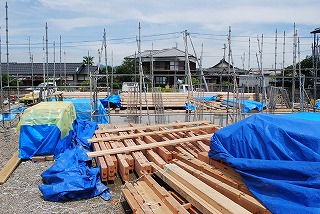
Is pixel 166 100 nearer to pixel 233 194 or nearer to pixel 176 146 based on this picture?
pixel 176 146

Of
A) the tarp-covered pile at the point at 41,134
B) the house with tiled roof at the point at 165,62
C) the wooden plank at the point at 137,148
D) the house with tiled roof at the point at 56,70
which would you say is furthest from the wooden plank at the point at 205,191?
the house with tiled roof at the point at 56,70

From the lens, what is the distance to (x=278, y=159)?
3.46 metres

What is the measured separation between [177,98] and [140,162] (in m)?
7.70

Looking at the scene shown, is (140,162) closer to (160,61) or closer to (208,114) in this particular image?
(208,114)

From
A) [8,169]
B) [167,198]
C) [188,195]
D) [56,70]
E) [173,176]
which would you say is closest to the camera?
[188,195]

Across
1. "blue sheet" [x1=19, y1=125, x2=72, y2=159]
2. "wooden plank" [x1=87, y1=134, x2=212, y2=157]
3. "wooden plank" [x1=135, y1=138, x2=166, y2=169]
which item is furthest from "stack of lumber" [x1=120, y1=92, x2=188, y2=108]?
"wooden plank" [x1=135, y1=138, x2=166, y2=169]

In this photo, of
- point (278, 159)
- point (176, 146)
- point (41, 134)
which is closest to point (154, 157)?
point (176, 146)

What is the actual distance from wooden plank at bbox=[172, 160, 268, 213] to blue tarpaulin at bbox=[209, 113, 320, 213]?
8cm

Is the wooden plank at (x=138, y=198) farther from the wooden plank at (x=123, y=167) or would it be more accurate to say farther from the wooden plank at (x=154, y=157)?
the wooden plank at (x=154, y=157)

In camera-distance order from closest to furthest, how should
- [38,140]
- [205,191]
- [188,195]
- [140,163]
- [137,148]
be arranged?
[205,191] → [188,195] → [140,163] → [137,148] → [38,140]

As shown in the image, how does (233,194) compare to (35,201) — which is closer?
(233,194)

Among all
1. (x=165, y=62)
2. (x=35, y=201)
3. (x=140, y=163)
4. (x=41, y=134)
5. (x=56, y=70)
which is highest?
(x=165, y=62)

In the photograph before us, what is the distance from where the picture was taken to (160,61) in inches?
1431

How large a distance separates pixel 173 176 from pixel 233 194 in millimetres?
1106
